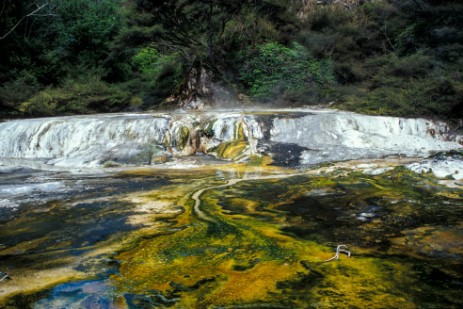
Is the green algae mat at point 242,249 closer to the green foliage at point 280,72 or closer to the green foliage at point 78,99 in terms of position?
the green foliage at point 280,72

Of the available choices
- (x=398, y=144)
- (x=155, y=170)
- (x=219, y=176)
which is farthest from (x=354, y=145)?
(x=155, y=170)

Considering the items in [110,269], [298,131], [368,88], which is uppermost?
[368,88]

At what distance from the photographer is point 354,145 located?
28.5 feet

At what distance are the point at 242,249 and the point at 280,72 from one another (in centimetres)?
1241

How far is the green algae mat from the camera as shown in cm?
229

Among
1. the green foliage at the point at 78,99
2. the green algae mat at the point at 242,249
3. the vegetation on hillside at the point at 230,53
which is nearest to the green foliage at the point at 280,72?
the vegetation on hillside at the point at 230,53

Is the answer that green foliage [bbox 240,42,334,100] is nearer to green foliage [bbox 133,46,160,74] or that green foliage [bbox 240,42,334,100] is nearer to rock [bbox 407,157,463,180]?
green foliage [bbox 133,46,160,74]

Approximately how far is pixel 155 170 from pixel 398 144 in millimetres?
5704

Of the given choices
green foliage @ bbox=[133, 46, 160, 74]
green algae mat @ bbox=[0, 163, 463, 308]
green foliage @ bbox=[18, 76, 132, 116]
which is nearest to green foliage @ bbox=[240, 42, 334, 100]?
green foliage @ bbox=[18, 76, 132, 116]

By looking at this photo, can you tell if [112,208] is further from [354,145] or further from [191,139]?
[354,145]

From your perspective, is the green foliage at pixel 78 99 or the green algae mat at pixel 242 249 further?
the green foliage at pixel 78 99

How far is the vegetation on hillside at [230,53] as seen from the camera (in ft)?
44.8

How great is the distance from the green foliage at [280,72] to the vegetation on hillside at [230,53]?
0.04m

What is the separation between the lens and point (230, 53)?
16.4m
